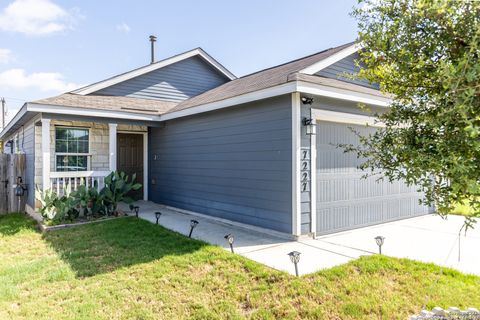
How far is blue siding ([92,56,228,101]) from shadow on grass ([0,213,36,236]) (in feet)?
13.6

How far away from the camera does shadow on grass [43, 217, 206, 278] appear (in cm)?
447

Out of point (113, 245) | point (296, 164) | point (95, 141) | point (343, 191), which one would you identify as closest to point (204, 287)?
point (113, 245)

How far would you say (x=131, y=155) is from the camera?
32.3ft

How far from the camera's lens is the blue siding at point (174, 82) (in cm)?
1008

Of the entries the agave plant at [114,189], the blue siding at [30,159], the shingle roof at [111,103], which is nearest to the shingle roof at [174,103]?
the shingle roof at [111,103]

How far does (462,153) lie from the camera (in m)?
1.93

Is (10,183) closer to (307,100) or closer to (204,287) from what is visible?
(204,287)

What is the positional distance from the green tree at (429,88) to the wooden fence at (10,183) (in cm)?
1006

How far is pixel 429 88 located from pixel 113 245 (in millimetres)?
5143

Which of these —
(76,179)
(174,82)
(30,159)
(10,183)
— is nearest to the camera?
(76,179)

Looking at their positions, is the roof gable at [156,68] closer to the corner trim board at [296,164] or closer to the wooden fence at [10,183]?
the wooden fence at [10,183]

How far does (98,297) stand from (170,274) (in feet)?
2.90

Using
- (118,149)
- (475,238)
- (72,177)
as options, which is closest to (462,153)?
(475,238)

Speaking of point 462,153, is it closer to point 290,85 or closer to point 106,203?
point 290,85
